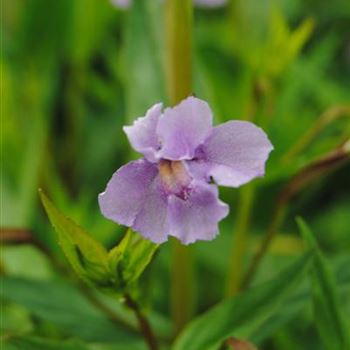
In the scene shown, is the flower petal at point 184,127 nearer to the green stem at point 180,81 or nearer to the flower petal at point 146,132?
the flower petal at point 146,132

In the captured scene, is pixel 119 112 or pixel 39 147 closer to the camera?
pixel 39 147

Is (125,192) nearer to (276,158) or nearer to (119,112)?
(276,158)

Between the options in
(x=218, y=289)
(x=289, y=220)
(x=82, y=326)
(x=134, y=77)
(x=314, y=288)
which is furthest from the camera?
(x=289, y=220)

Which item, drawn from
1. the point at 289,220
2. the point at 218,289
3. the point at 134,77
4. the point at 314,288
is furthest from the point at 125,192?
the point at 289,220

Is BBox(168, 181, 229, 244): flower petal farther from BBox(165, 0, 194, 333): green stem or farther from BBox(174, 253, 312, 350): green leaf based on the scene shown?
BBox(165, 0, 194, 333): green stem

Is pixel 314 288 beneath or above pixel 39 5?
beneath
